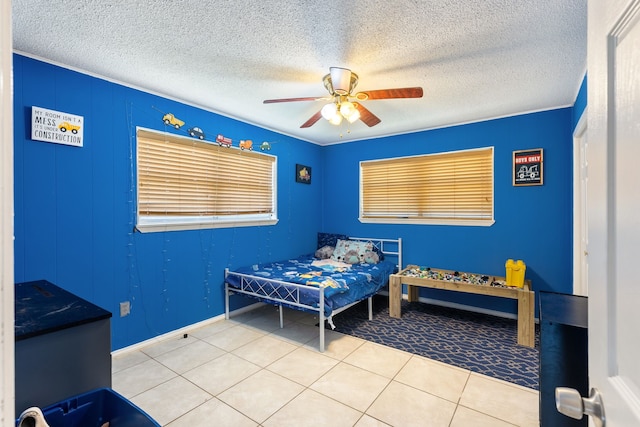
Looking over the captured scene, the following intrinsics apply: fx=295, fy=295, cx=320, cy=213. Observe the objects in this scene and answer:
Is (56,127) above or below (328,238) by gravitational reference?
above

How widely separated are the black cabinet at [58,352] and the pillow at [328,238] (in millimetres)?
3579

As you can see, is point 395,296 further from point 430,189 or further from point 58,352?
point 58,352

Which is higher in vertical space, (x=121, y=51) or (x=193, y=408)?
(x=121, y=51)

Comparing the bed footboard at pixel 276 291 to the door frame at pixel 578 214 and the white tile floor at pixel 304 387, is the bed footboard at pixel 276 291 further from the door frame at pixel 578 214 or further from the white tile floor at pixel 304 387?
the door frame at pixel 578 214

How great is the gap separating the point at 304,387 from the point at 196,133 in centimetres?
271

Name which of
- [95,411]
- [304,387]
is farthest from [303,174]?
[95,411]

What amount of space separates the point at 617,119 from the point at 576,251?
11.0ft

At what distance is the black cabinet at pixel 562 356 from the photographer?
1.14 m

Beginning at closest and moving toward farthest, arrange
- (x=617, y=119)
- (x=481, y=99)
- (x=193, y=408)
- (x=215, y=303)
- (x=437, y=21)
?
1. (x=617, y=119)
2. (x=437, y=21)
3. (x=193, y=408)
4. (x=481, y=99)
5. (x=215, y=303)

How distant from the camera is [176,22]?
5.94ft

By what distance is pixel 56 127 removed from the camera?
229cm

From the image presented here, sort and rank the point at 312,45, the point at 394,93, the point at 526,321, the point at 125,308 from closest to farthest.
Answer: the point at 312,45
the point at 394,93
the point at 125,308
the point at 526,321

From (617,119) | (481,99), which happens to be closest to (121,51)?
(617,119)

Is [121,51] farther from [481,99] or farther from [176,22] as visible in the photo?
[481,99]
